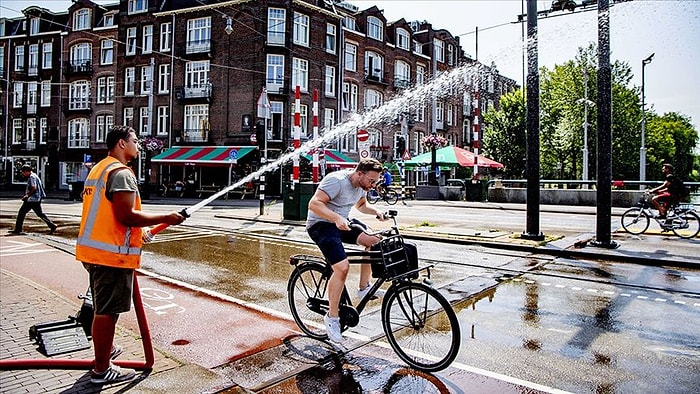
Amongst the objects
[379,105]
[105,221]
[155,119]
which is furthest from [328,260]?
[379,105]

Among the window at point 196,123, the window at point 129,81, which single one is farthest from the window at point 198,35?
the window at point 129,81

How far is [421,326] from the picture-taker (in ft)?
15.6

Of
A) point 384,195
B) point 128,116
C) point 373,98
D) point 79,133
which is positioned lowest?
point 384,195

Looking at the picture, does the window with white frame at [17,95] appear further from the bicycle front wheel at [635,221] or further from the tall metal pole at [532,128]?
the bicycle front wheel at [635,221]

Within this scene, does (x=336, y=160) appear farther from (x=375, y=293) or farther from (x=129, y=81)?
(x=375, y=293)

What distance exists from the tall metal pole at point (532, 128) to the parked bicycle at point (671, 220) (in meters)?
3.51

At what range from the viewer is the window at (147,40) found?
40375 millimetres

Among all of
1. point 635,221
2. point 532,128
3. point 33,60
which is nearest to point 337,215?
point 532,128

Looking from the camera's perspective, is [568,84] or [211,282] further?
[568,84]

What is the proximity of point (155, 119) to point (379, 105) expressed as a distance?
18028mm

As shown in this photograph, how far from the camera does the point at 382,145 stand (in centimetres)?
4497

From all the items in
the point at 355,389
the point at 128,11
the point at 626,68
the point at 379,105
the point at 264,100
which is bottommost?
the point at 355,389

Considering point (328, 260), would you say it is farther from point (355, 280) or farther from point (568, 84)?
point (568, 84)

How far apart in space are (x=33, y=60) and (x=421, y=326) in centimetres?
5448
